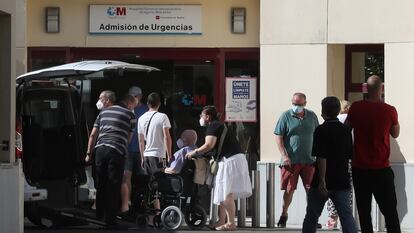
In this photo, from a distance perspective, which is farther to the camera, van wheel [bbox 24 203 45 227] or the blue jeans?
van wheel [bbox 24 203 45 227]

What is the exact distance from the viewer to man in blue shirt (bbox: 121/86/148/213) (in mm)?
12766

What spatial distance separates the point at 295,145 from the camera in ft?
43.0

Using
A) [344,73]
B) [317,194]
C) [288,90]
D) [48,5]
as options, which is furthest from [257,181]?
[48,5]

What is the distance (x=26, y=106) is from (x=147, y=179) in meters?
1.88

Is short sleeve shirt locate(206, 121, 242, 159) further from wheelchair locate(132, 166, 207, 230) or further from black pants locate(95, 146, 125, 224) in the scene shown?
black pants locate(95, 146, 125, 224)

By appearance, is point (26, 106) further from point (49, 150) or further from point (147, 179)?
point (147, 179)

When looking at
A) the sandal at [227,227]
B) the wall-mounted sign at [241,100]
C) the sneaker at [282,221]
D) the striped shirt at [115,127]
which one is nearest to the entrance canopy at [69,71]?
the striped shirt at [115,127]

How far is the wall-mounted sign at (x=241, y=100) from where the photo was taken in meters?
15.0

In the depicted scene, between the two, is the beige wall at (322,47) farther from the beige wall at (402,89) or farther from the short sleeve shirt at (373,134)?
the short sleeve shirt at (373,134)

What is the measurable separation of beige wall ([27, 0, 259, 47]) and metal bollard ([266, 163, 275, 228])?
8.13ft

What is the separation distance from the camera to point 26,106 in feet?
41.3

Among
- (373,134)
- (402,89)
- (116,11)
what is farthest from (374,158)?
(116,11)

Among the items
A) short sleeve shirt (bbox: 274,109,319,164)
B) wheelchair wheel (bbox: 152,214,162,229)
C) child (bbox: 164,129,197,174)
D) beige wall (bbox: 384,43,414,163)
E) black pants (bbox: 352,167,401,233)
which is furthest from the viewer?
beige wall (bbox: 384,43,414,163)

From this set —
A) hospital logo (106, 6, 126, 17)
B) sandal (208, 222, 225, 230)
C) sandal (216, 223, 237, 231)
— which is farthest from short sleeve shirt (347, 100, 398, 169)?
hospital logo (106, 6, 126, 17)
